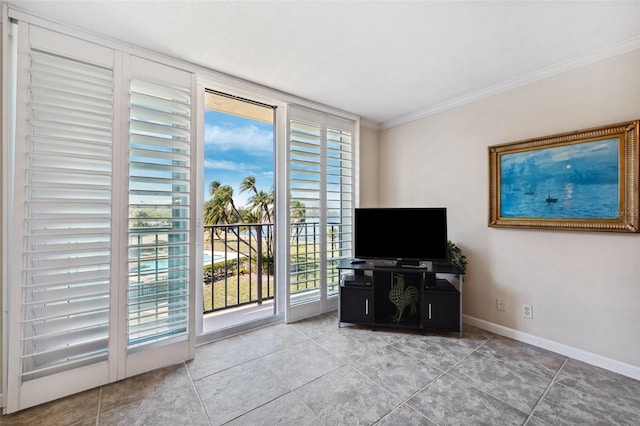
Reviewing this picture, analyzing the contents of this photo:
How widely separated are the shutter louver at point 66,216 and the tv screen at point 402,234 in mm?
2215

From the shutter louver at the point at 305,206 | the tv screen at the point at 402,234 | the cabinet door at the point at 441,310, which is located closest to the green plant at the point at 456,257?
the tv screen at the point at 402,234

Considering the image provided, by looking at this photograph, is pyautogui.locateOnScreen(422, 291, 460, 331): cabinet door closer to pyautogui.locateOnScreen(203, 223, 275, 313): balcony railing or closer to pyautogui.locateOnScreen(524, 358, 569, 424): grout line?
pyautogui.locateOnScreen(524, 358, 569, 424): grout line

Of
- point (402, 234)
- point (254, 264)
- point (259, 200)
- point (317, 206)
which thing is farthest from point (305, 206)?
point (254, 264)

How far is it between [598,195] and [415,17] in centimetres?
192

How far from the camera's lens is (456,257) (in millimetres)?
2758

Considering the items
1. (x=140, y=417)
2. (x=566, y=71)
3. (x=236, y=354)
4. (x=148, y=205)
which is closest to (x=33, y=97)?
(x=148, y=205)

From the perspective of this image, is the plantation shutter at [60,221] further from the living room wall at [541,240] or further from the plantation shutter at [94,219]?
the living room wall at [541,240]

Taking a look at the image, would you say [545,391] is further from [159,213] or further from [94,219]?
[94,219]

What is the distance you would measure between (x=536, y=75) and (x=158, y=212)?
3397 mm

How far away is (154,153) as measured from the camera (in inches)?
78.9

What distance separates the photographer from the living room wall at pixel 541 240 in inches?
76.4

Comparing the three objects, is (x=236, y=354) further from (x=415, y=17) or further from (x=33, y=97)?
(x=415, y=17)

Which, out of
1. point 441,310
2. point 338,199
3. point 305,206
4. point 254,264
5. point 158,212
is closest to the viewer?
point 158,212

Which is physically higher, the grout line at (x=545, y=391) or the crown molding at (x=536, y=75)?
the crown molding at (x=536, y=75)
